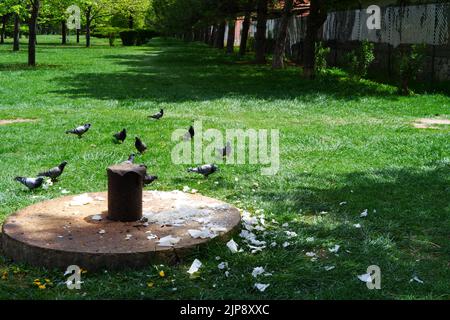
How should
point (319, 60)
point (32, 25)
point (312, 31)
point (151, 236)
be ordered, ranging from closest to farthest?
1. point (151, 236)
2. point (312, 31)
3. point (319, 60)
4. point (32, 25)

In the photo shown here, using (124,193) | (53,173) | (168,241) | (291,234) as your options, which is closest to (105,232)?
(124,193)

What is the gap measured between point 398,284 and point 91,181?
4.21 m

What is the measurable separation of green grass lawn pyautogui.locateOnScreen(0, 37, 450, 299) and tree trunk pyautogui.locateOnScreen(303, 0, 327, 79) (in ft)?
6.65

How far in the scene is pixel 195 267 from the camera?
16.0 feet

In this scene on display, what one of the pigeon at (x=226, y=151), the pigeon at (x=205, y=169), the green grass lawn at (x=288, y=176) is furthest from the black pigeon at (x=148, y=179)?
the pigeon at (x=226, y=151)

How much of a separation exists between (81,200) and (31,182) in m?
1.19

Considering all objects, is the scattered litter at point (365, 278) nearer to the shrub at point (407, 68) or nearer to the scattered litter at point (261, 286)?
the scattered litter at point (261, 286)

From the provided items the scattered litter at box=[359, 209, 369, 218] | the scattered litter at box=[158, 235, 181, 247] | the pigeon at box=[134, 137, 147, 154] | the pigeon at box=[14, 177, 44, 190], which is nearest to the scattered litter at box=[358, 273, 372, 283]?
the scattered litter at box=[158, 235, 181, 247]

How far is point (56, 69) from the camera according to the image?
25.3 metres

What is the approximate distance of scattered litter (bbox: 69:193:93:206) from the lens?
609 centimetres

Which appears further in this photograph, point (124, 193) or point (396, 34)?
point (396, 34)

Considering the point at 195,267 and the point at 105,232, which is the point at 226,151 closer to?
the point at 105,232

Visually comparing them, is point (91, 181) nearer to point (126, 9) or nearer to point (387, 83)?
point (387, 83)
